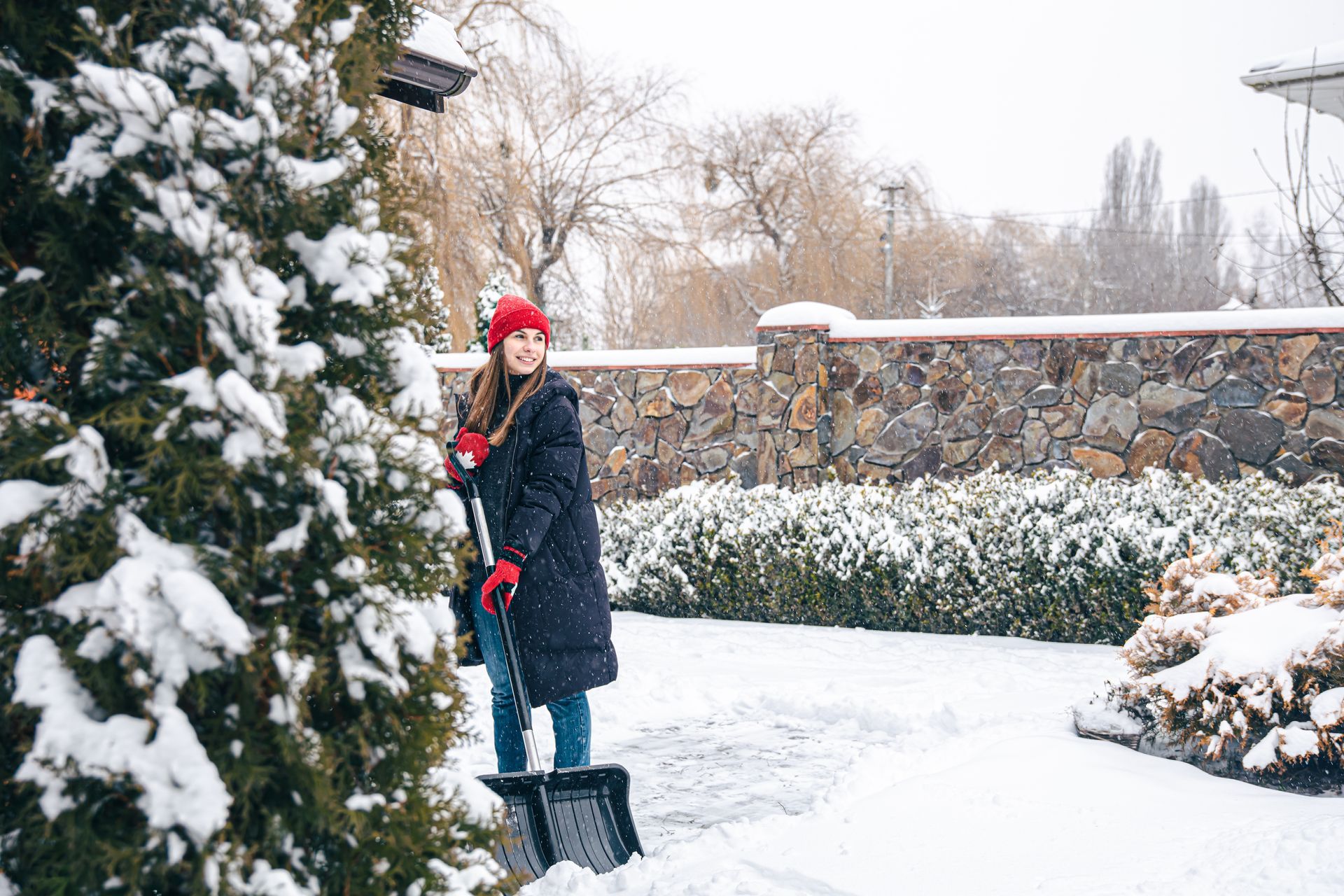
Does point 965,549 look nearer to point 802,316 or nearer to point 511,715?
point 802,316

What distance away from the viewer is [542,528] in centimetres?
317

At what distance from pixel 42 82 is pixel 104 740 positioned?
2.69 ft

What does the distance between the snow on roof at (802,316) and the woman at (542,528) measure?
5884 mm

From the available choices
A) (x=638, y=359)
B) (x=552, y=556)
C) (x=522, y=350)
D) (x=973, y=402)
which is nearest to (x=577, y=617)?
(x=552, y=556)

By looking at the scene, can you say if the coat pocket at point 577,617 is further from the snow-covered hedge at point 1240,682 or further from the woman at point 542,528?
the snow-covered hedge at point 1240,682

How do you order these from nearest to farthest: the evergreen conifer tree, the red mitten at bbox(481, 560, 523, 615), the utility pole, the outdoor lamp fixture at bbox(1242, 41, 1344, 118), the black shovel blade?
the evergreen conifer tree < the black shovel blade < the red mitten at bbox(481, 560, 523, 615) < the outdoor lamp fixture at bbox(1242, 41, 1344, 118) < the utility pole

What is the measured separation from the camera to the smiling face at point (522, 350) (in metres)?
3.35

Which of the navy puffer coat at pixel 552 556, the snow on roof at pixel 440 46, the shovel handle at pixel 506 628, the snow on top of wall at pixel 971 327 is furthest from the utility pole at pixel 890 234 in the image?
the shovel handle at pixel 506 628

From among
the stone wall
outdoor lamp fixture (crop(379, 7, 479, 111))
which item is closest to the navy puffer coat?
outdoor lamp fixture (crop(379, 7, 479, 111))

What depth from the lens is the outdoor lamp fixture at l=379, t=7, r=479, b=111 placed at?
411 centimetres

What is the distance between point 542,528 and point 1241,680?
226 cm

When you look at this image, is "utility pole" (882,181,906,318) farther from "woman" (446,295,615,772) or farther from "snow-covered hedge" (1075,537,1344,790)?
"woman" (446,295,615,772)

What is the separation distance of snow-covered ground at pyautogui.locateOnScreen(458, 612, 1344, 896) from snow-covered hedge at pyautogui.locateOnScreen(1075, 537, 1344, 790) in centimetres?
13

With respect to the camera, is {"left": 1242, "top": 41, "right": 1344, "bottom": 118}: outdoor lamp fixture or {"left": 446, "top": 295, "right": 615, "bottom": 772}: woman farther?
{"left": 1242, "top": 41, "right": 1344, "bottom": 118}: outdoor lamp fixture
